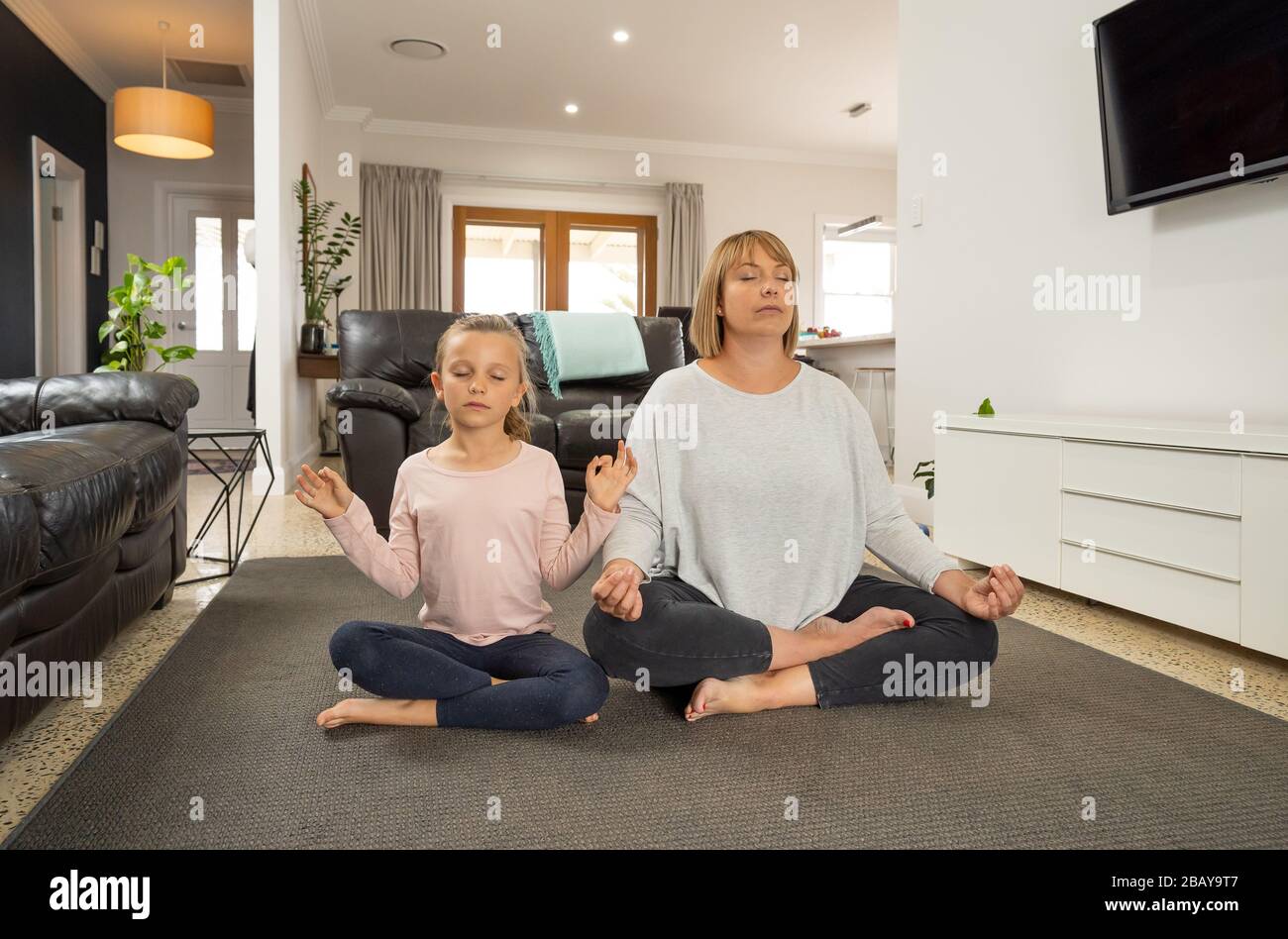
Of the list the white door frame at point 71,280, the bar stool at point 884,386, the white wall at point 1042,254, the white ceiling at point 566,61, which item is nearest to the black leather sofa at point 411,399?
the white wall at point 1042,254

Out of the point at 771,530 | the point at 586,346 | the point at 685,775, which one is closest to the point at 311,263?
the point at 586,346

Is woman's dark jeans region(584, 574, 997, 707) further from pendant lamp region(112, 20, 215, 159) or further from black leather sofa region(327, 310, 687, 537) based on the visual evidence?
pendant lamp region(112, 20, 215, 159)

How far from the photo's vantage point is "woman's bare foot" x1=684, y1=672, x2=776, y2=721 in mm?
1443

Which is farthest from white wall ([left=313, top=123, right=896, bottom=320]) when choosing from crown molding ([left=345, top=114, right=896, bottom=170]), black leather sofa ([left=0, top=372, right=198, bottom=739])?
black leather sofa ([left=0, top=372, right=198, bottom=739])

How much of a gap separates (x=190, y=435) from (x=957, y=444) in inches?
83.1

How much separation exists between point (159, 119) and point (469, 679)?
4427mm

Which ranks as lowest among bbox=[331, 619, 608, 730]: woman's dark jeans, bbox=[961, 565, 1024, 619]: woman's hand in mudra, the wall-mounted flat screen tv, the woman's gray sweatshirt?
bbox=[331, 619, 608, 730]: woman's dark jeans

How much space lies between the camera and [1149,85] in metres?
2.42

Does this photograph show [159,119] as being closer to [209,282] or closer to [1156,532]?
[209,282]

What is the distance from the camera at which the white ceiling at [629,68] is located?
16.7 feet

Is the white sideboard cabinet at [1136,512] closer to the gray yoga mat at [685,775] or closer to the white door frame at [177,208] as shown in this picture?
the gray yoga mat at [685,775]

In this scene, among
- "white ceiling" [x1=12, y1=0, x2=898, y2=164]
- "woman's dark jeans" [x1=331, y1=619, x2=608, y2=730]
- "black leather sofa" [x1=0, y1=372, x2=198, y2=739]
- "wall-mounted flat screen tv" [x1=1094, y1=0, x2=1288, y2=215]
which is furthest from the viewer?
"white ceiling" [x1=12, y1=0, x2=898, y2=164]

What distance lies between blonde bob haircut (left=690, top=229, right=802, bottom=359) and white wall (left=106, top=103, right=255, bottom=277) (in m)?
6.26
